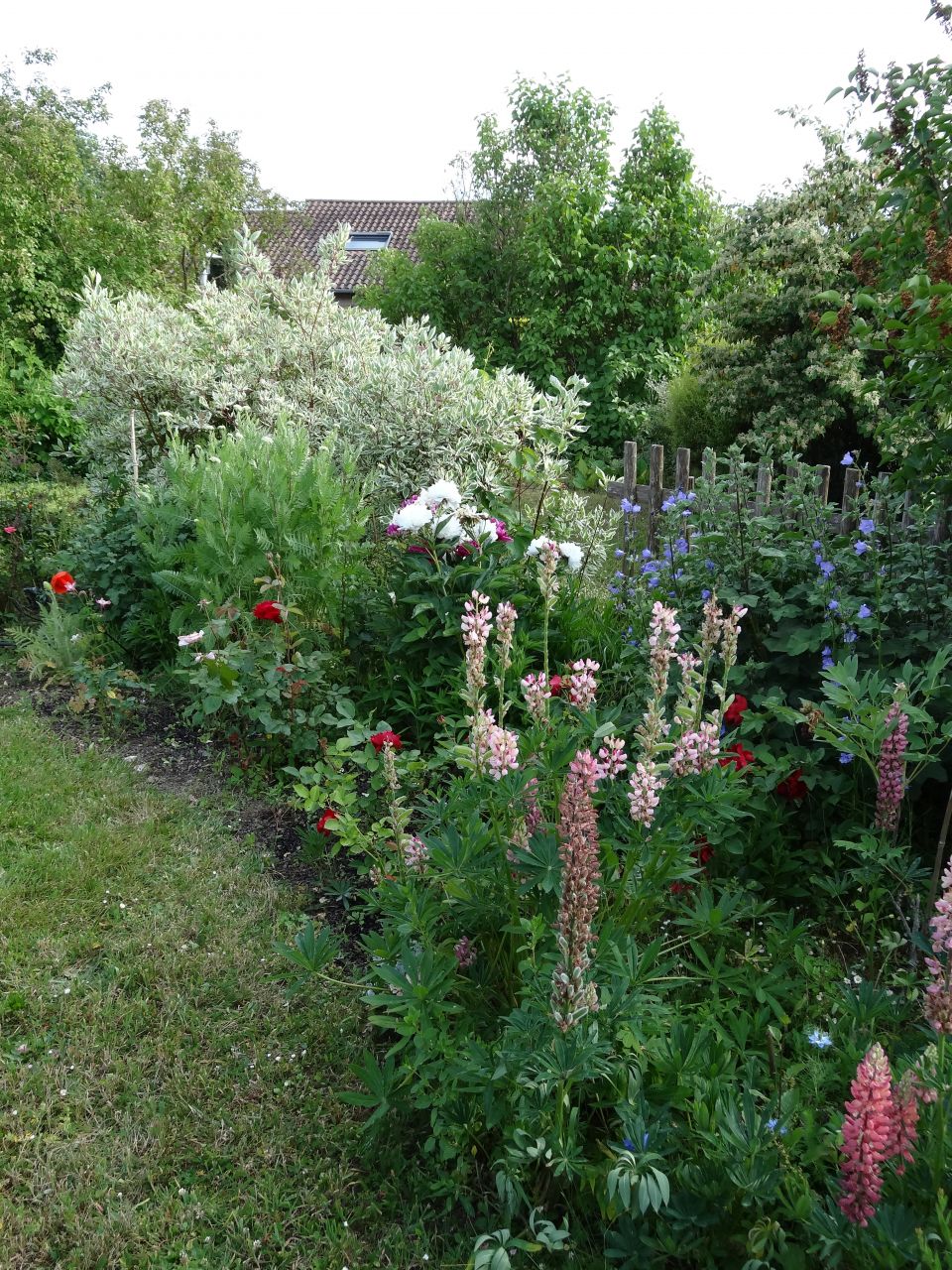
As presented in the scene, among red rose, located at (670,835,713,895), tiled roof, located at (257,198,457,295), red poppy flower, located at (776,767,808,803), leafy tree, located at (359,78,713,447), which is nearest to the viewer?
red rose, located at (670,835,713,895)


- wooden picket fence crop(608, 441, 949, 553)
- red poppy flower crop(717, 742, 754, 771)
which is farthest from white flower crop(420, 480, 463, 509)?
red poppy flower crop(717, 742, 754, 771)

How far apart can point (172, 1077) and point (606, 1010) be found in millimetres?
1377

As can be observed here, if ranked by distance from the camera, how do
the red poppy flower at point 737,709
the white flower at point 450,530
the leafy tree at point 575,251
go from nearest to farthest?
1. the red poppy flower at point 737,709
2. the white flower at point 450,530
3. the leafy tree at point 575,251

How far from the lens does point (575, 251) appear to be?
1691 centimetres

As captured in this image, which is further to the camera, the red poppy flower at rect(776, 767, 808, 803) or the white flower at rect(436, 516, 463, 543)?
the white flower at rect(436, 516, 463, 543)

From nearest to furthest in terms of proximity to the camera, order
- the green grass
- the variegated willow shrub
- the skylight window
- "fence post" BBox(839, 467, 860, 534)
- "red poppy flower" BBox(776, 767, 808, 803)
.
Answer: the variegated willow shrub < the green grass < "red poppy flower" BBox(776, 767, 808, 803) < "fence post" BBox(839, 467, 860, 534) < the skylight window

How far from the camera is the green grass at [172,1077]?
2.02 metres

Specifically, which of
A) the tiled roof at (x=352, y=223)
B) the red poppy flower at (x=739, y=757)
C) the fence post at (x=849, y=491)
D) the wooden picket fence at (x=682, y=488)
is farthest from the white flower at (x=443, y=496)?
the tiled roof at (x=352, y=223)

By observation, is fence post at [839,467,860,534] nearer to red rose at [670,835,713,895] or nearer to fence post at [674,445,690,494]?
fence post at [674,445,690,494]

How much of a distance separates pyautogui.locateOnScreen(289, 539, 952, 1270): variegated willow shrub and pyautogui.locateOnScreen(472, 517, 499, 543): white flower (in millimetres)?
1686

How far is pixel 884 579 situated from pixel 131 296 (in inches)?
257

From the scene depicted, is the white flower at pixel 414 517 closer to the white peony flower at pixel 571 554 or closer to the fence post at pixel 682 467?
the white peony flower at pixel 571 554

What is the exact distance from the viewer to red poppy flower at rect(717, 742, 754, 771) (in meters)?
2.78

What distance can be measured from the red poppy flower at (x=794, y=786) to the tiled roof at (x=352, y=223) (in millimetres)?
31436
